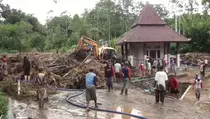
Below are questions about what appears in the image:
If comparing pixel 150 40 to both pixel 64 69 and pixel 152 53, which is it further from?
pixel 64 69

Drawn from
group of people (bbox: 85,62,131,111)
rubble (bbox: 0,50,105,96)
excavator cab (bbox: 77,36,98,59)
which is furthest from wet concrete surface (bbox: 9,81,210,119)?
excavator cab (bbox: 77,36,98,59)

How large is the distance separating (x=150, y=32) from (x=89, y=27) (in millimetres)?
30363

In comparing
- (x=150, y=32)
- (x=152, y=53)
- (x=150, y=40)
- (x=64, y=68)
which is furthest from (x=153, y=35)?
(x=64, y=68)

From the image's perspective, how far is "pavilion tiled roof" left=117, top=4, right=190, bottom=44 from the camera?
111ft

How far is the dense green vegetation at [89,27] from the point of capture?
4812 centimetres

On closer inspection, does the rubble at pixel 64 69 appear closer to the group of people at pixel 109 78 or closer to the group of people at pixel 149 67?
the group of people at pixel 109 78

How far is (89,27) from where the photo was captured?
6450cm

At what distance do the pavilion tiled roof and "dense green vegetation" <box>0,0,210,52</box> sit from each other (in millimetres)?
10988

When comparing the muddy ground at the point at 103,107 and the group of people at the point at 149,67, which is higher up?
the group of people at the point at 149,67

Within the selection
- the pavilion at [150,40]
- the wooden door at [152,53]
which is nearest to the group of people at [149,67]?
the pavilion at [150,40]

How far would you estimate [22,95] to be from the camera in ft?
51.4

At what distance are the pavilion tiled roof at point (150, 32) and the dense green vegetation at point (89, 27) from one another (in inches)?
433

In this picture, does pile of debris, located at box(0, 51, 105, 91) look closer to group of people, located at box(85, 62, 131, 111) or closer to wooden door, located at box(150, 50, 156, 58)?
group of people, located at box(85, 62, 131, 111)

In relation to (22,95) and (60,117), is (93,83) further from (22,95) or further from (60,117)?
(22,95)
